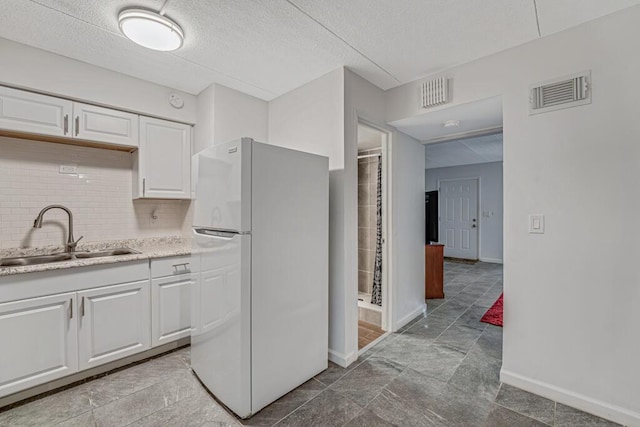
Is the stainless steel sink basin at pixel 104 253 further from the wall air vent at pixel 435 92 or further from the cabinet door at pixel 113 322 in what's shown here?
the wall air vent at pixel 435 92

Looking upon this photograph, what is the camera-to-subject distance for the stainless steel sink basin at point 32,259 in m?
2.13

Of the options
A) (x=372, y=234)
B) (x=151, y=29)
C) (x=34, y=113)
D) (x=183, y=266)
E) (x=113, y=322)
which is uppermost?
(x=151, y=29)

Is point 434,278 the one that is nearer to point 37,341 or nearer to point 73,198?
point 37,341

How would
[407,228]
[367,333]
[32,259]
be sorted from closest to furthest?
1. [32,259]
2. [367,333]
3. [407,228]

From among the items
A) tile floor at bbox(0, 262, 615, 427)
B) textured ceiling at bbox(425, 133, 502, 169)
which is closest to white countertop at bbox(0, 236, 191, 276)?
tile floor at bbox(0, 262, 615, 427)

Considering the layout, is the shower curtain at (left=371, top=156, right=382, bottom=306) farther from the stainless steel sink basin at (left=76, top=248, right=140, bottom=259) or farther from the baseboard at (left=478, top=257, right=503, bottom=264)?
the baseboard at (left=478, top=257, right=503, bottom=264)

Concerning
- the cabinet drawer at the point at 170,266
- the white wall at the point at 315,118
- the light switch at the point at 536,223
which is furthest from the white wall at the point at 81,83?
the light switch at the point at 536,223

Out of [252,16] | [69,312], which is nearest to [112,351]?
[69,312]

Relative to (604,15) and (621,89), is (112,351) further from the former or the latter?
(604,15)

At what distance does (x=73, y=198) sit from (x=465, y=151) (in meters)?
6.07

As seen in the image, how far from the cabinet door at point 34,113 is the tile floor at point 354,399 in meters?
1.91

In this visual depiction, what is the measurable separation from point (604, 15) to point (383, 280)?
2.51 metres

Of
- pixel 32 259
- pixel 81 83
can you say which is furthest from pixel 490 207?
pixel 32 259

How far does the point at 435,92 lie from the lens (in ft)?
8.04
